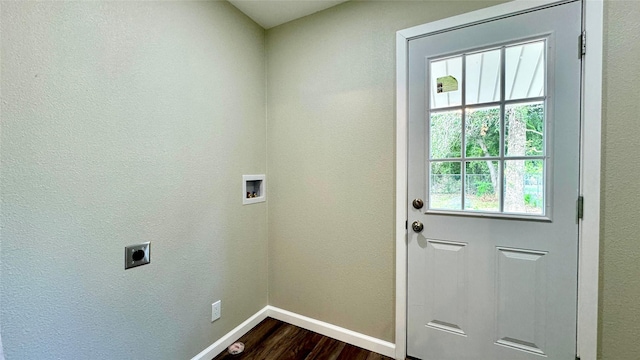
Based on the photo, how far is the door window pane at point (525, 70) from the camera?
1279 millimetres

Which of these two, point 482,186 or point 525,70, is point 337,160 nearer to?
→ point 482,186

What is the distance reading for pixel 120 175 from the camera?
119 centimetres

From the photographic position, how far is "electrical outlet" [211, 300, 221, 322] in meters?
1.64

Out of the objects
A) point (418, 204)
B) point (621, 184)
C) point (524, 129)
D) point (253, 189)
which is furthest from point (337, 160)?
point (621, 184)

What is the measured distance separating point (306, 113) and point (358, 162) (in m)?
0.54

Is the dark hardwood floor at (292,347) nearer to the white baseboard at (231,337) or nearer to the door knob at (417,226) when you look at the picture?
the white baseboard at (231,337)

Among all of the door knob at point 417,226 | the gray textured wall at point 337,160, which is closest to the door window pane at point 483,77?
the gray textured wall at point 337,160

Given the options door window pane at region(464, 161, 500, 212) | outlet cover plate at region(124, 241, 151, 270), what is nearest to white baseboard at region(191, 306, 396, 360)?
outlet cover plate at region(124, 241, 151, 270)

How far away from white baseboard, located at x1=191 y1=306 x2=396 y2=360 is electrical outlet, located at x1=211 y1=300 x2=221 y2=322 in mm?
160

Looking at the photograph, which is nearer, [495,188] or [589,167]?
[589,167]

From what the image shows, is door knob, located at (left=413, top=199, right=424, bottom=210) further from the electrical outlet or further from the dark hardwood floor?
the electrical outlet

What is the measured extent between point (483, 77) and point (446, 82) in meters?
0.18

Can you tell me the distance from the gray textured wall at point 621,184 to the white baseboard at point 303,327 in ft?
3.58

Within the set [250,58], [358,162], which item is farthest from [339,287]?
[250,58]
